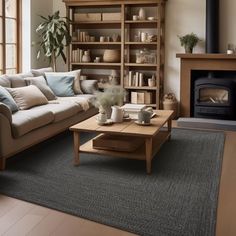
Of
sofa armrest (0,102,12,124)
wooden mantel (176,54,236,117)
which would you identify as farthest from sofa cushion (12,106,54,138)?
wooden mantel (176,54,236,117)

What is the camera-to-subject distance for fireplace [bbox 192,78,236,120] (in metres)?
6.00

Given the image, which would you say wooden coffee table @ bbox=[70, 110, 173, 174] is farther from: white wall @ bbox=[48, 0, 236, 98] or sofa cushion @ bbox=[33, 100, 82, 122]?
white wall @ bbox=[48, 0, 236, 98]

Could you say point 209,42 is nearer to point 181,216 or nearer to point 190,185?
point 190,185

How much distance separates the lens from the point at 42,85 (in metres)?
5.34

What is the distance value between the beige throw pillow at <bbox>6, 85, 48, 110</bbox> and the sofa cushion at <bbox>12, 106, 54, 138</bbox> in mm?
140

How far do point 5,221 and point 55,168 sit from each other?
1.15 m

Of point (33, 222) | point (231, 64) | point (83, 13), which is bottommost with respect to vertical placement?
point (33, 222)

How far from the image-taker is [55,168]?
12.4 feet

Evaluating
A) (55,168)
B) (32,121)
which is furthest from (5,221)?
(32,121)

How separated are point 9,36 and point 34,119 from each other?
2629 millimetres

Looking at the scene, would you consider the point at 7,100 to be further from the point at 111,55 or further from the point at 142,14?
the point at 142,14

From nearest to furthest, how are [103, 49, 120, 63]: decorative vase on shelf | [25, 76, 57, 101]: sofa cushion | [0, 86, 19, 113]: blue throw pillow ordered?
[0, 86, 19, 113]: blue throw pillow, [25, 76, 57, 101]: sofa cushion, [103, 49, 120, 63]: decorative vase on shelf

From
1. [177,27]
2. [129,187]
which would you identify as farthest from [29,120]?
[177,27]

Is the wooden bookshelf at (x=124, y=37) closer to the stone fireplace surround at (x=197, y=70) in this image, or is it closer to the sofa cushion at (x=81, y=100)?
the stone fireplace surround at (x=197, y=70)
